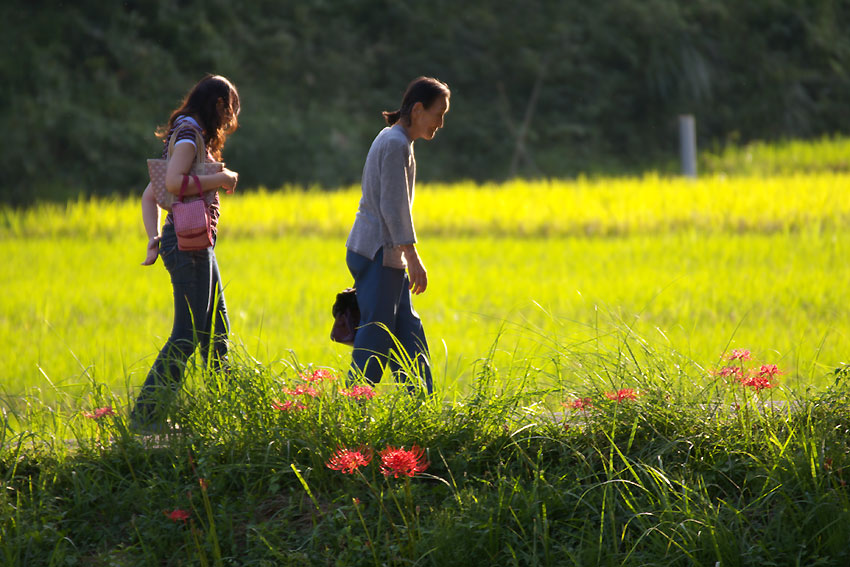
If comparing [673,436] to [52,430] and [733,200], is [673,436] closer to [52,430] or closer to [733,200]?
[52,430]

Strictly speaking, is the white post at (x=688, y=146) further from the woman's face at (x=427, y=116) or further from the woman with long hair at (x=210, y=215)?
the woman with long hair at (x=210, y=215)

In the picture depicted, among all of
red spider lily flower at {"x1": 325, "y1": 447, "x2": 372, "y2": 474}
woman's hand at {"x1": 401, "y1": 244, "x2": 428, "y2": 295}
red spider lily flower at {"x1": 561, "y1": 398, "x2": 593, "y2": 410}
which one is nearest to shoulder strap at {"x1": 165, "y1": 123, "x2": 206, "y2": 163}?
woman's hand at {"x1": 401, "y1": 244, "x2": 428, "y2": 295}

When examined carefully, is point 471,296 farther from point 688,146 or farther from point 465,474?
point 688,146

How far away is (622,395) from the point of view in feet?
11.0

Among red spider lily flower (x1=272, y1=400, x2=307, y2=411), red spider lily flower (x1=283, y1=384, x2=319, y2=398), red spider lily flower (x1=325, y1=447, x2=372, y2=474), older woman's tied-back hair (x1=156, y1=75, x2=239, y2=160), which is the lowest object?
red spider lily flower (x1=325, y1=447, x2=372, y2=474)

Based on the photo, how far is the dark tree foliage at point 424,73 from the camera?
21562 millimetres

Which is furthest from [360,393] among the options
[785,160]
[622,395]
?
[785,160]

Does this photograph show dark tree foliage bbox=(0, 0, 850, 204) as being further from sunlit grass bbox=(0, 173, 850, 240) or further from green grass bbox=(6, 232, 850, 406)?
green grass bbox=(6, 232, 850, 406)

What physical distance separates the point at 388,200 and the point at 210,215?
0.78 m

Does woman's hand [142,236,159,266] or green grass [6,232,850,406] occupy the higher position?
woman's hand [142,236,159,266]

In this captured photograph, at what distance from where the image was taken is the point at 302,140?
75.6 feet

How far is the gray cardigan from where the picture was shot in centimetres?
409

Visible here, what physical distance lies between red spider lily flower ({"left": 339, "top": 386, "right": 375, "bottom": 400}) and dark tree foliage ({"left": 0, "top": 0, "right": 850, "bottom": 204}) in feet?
62.0

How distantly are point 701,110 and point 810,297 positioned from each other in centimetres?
2130
